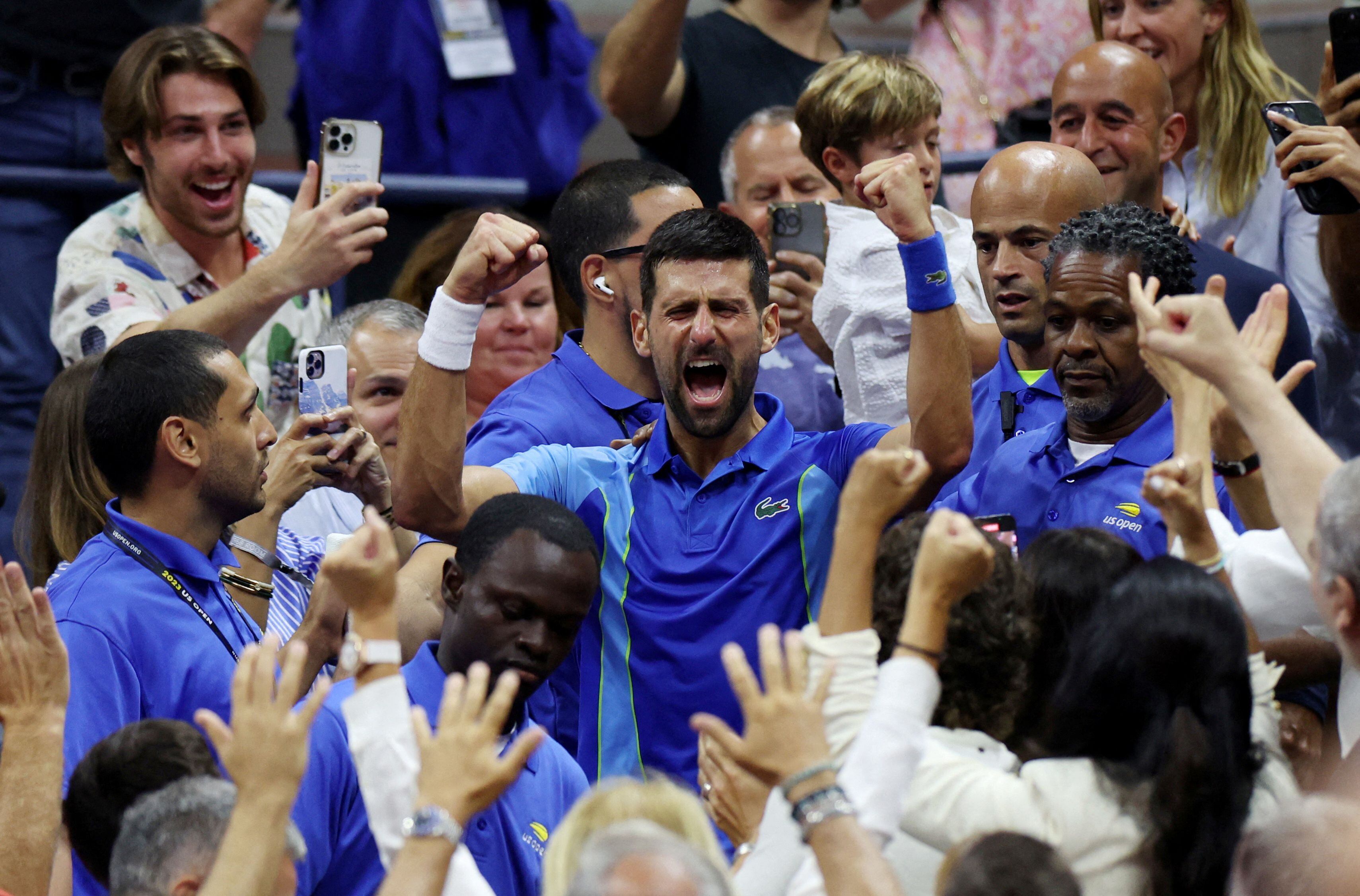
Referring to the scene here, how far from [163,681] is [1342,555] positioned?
239 centimetres

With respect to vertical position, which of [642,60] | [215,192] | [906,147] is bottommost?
[906,147]

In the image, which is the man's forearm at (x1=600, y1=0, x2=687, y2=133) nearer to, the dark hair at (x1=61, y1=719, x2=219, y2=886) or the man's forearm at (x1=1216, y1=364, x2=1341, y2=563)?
the man's forearm at (x1=1216, y1=364, x2=1341, y2=563)

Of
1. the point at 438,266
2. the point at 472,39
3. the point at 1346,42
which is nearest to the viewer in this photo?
the point at 1346,42

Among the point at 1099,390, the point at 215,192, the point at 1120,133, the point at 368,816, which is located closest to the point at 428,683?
the point at 368,816

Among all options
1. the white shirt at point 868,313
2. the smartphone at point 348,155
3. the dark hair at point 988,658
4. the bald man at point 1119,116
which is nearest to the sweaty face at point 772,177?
the white shirt at point 868,313

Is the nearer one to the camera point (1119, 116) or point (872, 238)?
point (872, 238)

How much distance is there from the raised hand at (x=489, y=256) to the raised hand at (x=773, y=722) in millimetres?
1536

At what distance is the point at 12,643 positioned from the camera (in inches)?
126

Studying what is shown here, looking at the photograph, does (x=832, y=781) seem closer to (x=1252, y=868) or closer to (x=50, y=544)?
(x=1252, y=868)

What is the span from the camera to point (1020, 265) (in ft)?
14.6

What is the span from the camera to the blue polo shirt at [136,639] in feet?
12.0

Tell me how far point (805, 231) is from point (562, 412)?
1012 millimetres

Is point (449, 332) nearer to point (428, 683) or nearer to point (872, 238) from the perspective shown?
point (428, 683)

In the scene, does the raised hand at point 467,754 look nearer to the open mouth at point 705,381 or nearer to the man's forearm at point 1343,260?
the open mouth at point 705,381
